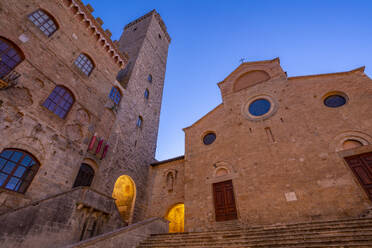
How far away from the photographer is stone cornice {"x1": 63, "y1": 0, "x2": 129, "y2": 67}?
1264 cm

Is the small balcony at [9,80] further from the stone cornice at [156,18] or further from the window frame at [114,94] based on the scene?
the stone cornice at [156,18]

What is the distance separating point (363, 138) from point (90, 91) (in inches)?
594

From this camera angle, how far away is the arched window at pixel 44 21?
33.8ft

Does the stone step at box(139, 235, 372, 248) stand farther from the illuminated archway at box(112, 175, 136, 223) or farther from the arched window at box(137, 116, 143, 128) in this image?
the arched window at box(137, 116, 143, 128)

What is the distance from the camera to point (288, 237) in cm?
590

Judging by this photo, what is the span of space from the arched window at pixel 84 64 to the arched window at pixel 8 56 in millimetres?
3144

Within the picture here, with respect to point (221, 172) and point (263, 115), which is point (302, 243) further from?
point (263, 115)

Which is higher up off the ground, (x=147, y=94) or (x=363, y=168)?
(x=147, y=94)

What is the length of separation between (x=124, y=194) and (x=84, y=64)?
9.46 meters

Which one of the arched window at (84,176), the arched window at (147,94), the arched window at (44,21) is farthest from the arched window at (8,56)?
the arched window at (147,94)

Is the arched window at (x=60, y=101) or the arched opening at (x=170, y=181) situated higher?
the arched window at (x=60, y=101)

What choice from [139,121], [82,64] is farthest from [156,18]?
[82,64]

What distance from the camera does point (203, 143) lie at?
14148 mm

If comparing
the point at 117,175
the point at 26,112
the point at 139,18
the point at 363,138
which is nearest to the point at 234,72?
the point at 363,138
